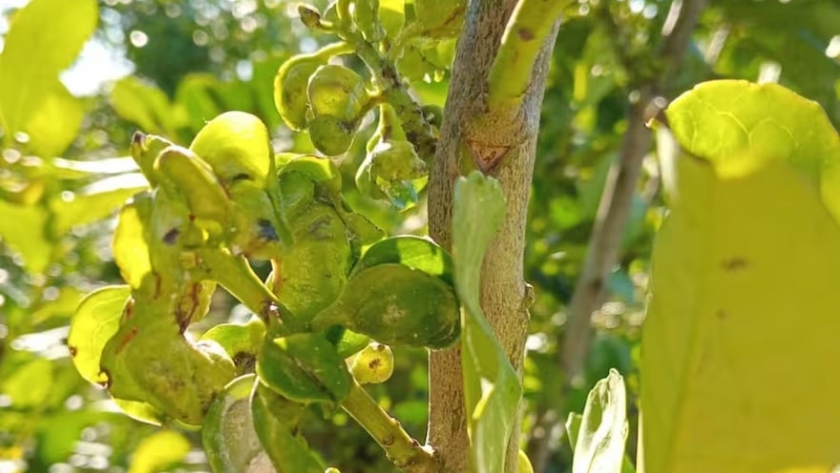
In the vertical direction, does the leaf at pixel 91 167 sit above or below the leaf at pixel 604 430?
below

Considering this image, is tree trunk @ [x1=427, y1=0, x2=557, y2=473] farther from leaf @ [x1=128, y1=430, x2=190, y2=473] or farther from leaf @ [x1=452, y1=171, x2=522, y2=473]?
leaf @ [x1=128, y1=430, x2=190, y2=473]

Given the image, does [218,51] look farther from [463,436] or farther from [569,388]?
[463,436]

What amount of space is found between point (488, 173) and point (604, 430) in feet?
0.34

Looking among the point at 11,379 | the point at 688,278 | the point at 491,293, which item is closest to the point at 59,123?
the point at 11,379

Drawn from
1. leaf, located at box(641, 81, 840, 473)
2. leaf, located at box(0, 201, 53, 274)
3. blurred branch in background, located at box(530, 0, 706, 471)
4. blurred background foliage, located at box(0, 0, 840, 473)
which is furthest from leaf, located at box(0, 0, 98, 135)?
blurred branch in background, located at box(530, 0, 706, 471)

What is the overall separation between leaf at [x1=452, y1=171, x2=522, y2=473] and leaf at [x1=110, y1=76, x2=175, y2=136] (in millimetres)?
829

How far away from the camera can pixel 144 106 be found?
3.62 ft

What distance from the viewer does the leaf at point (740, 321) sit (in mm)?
219

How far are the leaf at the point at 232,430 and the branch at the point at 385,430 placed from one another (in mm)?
30

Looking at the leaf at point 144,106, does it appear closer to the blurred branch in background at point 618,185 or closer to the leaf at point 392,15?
the blurred branch in background at point 618,185

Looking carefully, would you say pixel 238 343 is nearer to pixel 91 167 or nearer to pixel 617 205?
pixel 91 167

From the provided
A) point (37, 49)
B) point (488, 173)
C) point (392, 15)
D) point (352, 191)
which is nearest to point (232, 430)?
point (488, 173)

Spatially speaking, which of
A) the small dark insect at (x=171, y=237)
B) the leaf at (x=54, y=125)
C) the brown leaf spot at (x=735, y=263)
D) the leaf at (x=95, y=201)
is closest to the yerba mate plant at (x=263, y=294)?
the small dark insect at (x=171, y=237)

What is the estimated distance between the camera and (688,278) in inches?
9.3
